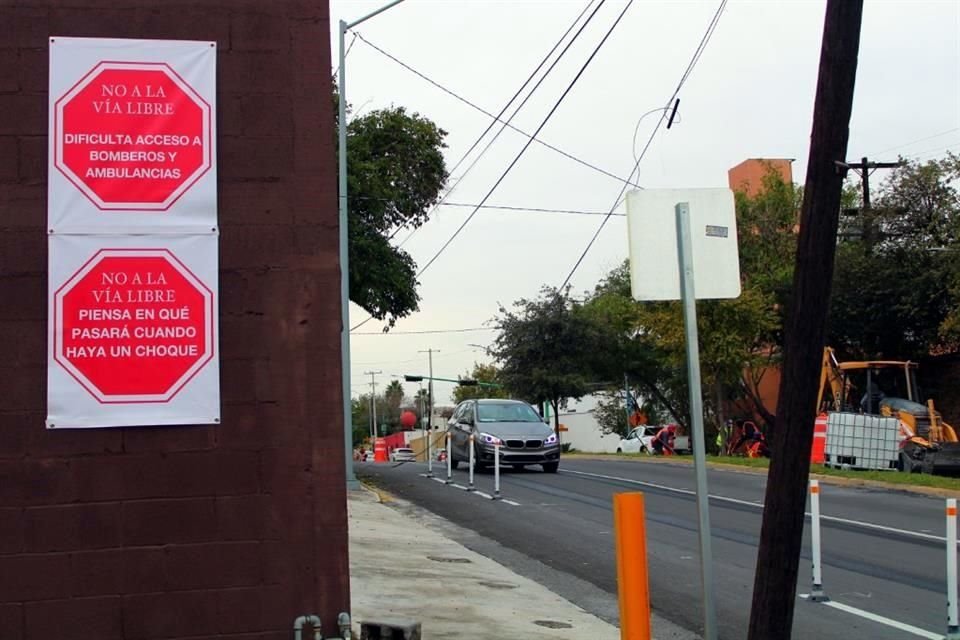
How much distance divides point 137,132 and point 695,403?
347cm

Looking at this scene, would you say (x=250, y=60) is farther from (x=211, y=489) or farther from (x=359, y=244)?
(x=359, y=244)

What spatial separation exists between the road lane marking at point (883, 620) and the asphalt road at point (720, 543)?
0.7 inches

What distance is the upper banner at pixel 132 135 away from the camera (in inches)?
239

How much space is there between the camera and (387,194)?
2400cm

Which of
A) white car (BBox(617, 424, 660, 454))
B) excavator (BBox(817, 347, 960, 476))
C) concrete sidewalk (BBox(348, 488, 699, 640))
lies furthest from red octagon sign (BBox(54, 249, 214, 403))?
white car (BBox(617, 424, 660, 454))

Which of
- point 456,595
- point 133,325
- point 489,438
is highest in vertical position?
point 133,325

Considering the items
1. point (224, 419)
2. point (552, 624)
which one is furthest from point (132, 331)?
point (552, 624)

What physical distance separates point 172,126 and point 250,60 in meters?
0.59

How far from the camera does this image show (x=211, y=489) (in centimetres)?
603

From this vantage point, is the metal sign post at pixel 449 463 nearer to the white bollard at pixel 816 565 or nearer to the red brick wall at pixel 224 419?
the white bollard at pixel 816 565

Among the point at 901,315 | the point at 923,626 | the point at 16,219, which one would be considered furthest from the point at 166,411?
the point at 901,315

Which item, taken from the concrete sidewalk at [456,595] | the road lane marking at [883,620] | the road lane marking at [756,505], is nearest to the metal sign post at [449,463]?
the road lane marking at [756,505]

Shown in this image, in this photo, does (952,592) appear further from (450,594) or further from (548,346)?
(548,346)

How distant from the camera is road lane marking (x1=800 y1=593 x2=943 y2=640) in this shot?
28.7 ft
